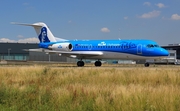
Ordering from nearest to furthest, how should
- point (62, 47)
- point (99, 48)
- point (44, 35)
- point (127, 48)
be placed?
point (127, 48)
point (99, 48)
point (62, 47)
point (44, 35)

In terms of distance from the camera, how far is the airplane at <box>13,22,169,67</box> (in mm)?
34250

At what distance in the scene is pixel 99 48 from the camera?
3781cm

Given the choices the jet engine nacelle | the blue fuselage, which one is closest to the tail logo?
the jet engine nacelle

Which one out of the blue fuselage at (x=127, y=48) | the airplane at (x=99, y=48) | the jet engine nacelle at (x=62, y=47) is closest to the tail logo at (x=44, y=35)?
the airplane at (x=99, y=48)

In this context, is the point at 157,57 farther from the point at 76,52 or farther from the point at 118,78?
the point at 118,78

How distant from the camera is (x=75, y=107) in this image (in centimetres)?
813

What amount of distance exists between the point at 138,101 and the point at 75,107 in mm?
1924

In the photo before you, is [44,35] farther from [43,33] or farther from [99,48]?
[99,48]

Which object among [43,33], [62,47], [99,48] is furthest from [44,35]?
[99,48]

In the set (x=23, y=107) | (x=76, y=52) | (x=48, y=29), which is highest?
(x=48, y=29)

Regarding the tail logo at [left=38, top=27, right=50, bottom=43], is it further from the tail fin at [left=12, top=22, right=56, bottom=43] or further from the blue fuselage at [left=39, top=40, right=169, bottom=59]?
the blue fuselage at [left=39, top=40, right=169, bottom=59]

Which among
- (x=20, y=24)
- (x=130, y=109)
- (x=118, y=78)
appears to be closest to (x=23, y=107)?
(x=130, y=109)

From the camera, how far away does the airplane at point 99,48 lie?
112 ft

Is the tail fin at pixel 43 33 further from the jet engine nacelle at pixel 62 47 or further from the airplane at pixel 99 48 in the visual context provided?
the jet engine nacelle at pixel 62 47
